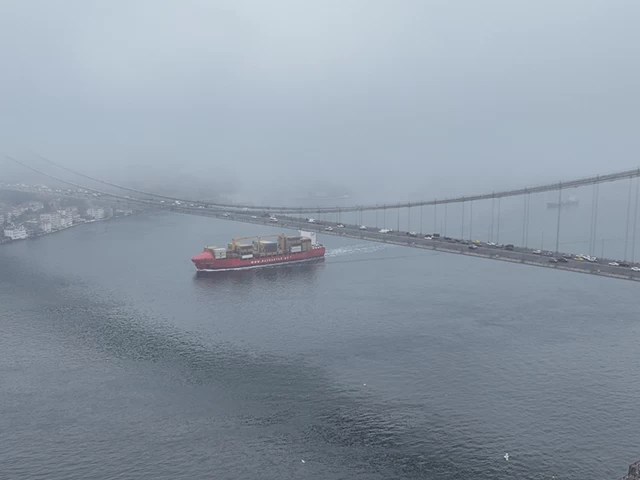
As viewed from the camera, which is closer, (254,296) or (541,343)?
(541,343)

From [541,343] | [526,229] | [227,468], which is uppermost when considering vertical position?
[526,229]

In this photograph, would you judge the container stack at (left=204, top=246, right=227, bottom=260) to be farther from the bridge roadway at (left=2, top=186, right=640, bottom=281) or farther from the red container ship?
the bridge roadway at (left=2, top=186, right=640, bottom=281)

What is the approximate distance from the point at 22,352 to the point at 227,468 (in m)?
10.2

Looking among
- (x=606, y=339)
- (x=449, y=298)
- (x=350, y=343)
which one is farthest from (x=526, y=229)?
(x=350, y=343)

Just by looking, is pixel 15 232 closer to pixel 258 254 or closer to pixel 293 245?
pixel 258 254

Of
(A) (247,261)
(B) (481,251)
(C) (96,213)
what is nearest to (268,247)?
(A) (247,261)

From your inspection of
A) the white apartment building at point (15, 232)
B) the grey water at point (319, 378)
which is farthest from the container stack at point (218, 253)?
the white apartment building at point (15, 232)

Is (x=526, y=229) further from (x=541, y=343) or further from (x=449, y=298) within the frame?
(x=541, y=343)

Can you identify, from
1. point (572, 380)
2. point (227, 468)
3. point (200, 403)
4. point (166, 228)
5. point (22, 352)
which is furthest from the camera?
point (166, 228)

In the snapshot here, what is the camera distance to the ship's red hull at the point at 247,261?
1271 inches

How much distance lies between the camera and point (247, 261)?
3403cm

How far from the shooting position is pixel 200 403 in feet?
49.2

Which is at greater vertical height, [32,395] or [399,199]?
[399,199]

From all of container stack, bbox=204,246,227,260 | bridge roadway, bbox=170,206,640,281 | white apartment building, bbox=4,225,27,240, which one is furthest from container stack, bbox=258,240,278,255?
white apartment building, bbox=4,225,27,240
